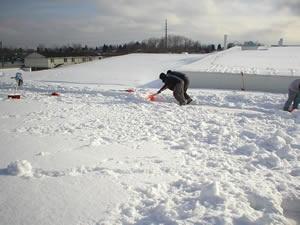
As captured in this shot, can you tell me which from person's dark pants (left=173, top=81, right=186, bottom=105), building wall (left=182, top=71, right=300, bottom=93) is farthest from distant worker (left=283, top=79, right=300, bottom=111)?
building wall (left=182, top=71, right=300, bottom=93)

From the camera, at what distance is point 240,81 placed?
40.5ft

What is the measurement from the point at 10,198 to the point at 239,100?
26.4 ft

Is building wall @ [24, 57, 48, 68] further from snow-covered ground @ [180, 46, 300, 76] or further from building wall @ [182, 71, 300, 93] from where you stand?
building wall @ [182, 71, 300, 93]

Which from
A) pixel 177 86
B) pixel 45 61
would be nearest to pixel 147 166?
pixel 177 86

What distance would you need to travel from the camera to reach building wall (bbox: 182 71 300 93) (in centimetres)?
1184

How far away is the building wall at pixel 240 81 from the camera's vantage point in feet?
38.9

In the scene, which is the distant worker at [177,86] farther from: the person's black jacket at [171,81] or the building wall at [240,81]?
the building wall at [240,81]

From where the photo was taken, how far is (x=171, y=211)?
3312mm

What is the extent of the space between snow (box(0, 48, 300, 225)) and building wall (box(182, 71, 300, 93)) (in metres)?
4.07

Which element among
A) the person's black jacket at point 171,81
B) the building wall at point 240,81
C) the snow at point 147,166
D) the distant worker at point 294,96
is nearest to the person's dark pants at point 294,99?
the distant worker at point 294,96

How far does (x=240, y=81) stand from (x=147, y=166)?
8970 millimetres

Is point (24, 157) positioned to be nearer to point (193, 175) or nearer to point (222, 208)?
point (193, 175)

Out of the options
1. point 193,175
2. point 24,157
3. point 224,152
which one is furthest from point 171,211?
point 24,157

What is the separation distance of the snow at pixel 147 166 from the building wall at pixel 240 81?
4.07 m
